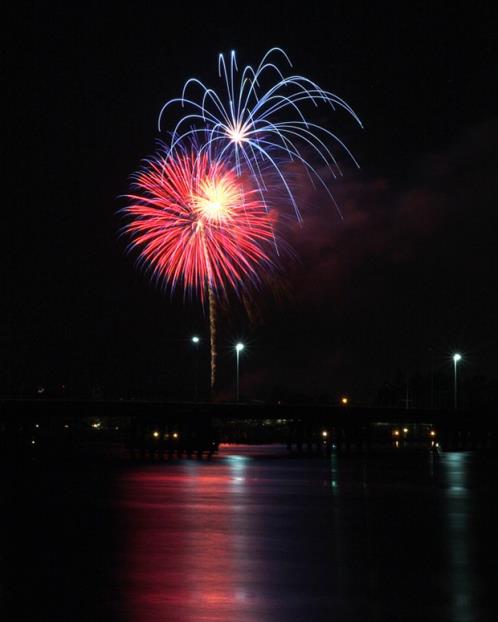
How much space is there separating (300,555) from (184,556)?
319 centimetres

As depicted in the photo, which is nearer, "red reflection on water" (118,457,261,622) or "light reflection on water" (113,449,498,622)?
"red reflection on water" (118,457,261,622)

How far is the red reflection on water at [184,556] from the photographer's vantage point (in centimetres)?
1864

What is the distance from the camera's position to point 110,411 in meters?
123

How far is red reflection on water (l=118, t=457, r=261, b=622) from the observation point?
1864 centimetres

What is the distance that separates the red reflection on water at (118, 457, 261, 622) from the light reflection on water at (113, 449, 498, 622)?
0.14 feet

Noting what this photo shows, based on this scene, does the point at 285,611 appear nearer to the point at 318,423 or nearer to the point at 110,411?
the point at 110,411

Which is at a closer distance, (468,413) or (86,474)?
(86,474)

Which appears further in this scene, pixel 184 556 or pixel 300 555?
pixel 300 555

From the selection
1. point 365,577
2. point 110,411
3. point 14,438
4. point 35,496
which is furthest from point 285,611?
point 14,438

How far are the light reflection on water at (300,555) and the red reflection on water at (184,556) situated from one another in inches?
1.6

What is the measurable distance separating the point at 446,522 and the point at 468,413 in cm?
12322

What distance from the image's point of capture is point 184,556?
25781 millimetres

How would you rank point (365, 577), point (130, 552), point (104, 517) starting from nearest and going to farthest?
point (365, 577) → point (130, 552) → point (104, 517)

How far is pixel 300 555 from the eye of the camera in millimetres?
26219
